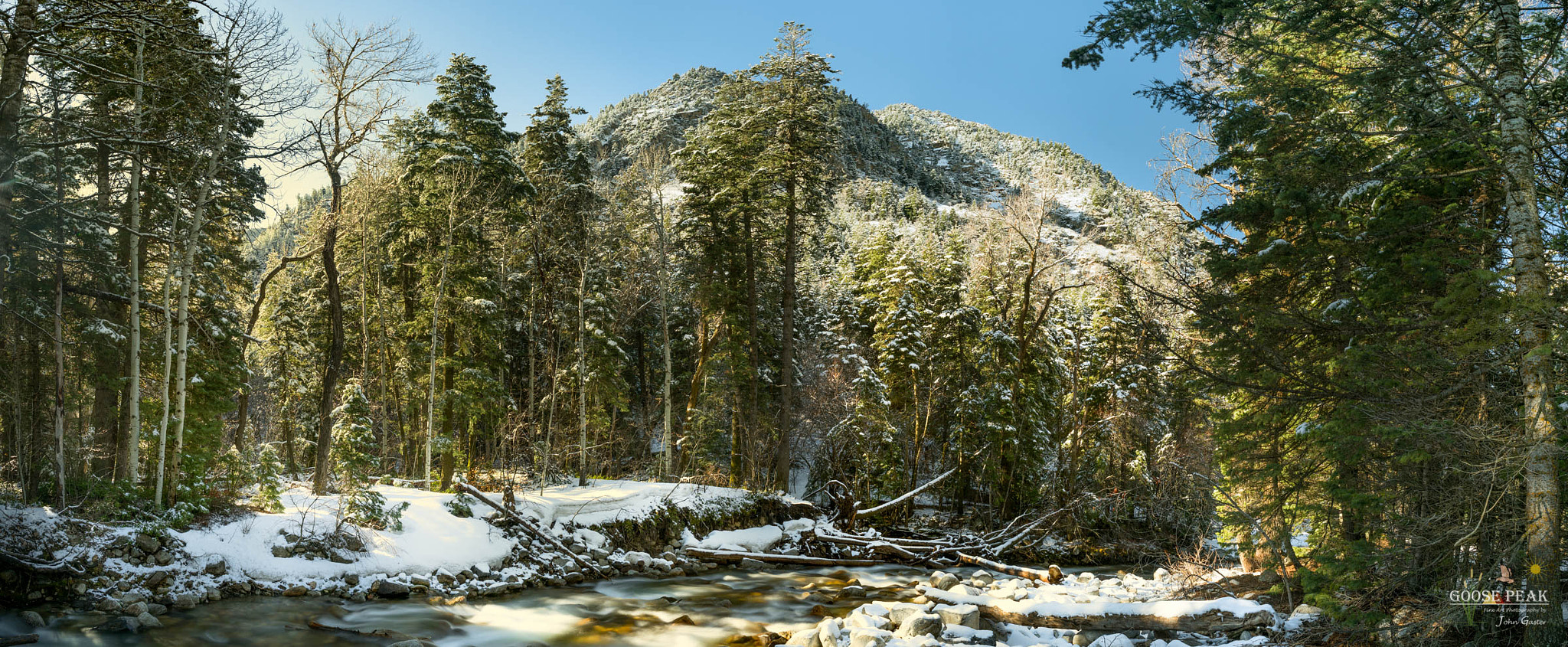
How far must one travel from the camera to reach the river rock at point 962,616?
9.64m

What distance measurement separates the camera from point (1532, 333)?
581 centimetres

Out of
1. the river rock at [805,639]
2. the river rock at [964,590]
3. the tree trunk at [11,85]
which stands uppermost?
the tree trunk at [11,85]

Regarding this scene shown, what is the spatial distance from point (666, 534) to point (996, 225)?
13826 mm

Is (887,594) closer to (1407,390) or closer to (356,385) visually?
(1407,390)

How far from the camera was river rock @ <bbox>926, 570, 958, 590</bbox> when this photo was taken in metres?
13.6

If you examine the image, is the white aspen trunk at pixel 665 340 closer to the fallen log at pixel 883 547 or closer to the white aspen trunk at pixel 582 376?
the white aspen trunk at pixel 582 376

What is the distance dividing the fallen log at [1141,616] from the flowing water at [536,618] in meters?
3.00

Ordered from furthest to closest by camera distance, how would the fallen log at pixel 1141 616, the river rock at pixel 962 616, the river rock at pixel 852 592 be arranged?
1. the river rock at pixel 852 592
2. the river rock at pixel 962 616
3. the fallen log at pixel 1141 616

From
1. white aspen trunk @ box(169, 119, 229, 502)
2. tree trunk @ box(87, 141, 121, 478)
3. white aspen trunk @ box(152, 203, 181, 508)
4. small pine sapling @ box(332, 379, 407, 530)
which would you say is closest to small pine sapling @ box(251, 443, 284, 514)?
small pine sapling @ box(332, 379, 407, 530)

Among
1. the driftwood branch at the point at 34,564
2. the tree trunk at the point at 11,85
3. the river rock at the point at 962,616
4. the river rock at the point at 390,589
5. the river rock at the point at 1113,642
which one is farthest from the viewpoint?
the river rock at the point at 390,589

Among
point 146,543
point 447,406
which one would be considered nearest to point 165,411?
point 146,543

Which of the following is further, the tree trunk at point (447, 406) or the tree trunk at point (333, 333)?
the tree trunk at point (447, 406)

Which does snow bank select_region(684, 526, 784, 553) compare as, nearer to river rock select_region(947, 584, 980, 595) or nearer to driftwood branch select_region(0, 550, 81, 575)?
river rock select_region(947, 584, 980, 595)

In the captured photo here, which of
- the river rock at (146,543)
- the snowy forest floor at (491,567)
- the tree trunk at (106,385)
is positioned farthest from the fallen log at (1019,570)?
the tree trunk at (106,385)
